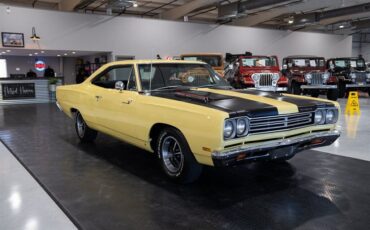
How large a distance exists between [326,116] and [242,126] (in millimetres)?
1168

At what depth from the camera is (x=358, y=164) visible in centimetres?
430

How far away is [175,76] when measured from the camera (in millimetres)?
4270

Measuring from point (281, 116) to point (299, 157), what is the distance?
1716mm

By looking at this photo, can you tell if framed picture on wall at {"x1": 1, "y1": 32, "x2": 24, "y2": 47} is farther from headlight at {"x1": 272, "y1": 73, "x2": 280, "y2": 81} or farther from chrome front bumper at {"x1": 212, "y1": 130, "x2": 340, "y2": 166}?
chrome front bumper at {"x1": 212, "y1": 130, "x2": 340, "y2": 166}

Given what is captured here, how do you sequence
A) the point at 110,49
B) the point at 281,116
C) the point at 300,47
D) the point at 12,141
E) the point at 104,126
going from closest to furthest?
the point at 281,116 < the point at 104,126 < the point at 12,141 < the point at 110,49 < the point at 300,47

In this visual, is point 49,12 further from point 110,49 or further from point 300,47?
point 300,47

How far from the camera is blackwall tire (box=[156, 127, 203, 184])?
329 centimetres

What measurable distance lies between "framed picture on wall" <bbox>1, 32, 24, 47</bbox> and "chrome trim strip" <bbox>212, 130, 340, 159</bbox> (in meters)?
13.2

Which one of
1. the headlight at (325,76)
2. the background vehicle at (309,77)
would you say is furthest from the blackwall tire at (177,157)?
the headlight at (325,76)

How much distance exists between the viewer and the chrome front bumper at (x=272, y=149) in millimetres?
2898

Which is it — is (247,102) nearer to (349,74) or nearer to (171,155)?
(171,155)

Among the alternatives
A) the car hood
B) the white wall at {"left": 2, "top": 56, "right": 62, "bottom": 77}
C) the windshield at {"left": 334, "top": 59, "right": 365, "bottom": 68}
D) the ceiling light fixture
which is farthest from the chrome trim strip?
the white wall at {"left": 2, "top": 56, "right": 62, "bottom": 77}

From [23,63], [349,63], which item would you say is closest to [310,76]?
[349,63]

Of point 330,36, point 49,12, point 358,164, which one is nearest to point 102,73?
point 358,164
